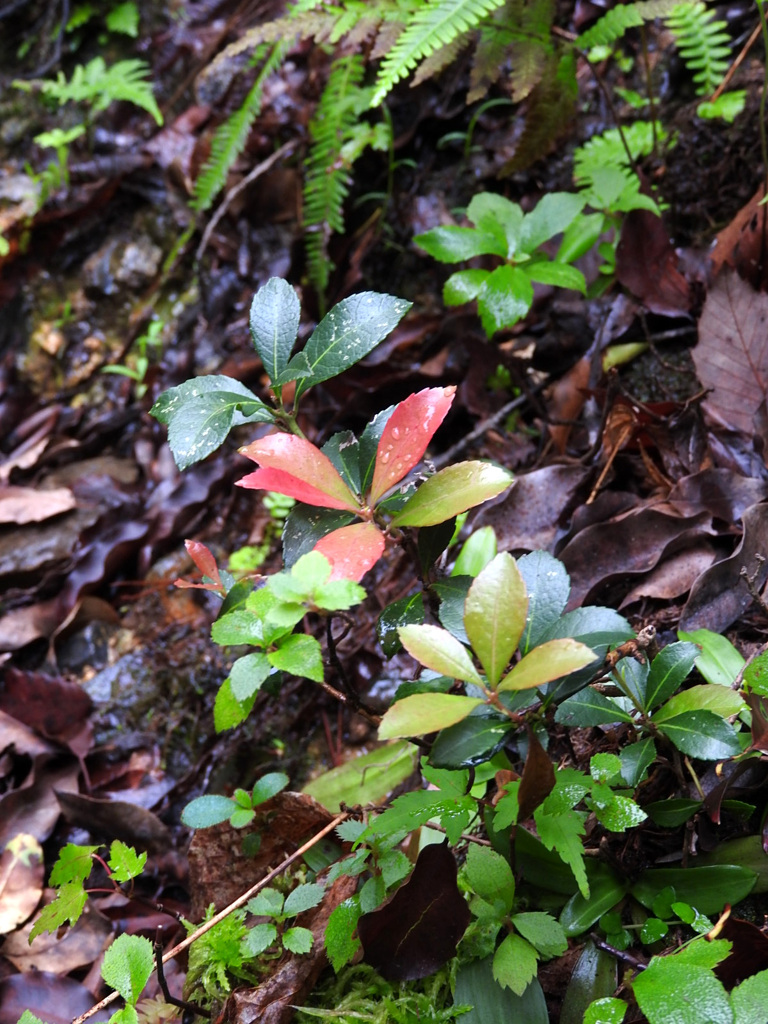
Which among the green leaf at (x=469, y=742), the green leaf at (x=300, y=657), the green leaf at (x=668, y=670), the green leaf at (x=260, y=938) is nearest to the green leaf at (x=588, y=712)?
the green leaf at (x=668, y=670)

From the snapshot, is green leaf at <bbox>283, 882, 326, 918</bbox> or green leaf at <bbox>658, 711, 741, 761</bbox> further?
green leaf at <bbox>283, 882, 326, 918</bbox>

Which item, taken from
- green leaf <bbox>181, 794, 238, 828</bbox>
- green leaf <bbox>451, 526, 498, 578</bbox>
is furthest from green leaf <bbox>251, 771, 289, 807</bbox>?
green leaf <bbox>451, 526, 498, 578</bbox>

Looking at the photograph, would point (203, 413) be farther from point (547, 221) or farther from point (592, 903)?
point (547, 221)

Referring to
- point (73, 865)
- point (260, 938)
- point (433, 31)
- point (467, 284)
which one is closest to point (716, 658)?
point (260, 938)

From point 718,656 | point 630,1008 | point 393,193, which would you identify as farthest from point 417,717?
point 393,193

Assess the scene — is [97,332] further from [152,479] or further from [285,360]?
[285,360]

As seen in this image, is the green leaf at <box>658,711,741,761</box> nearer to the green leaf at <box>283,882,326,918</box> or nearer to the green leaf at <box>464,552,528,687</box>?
the green leaf at <box>464,552,528,687</box>
